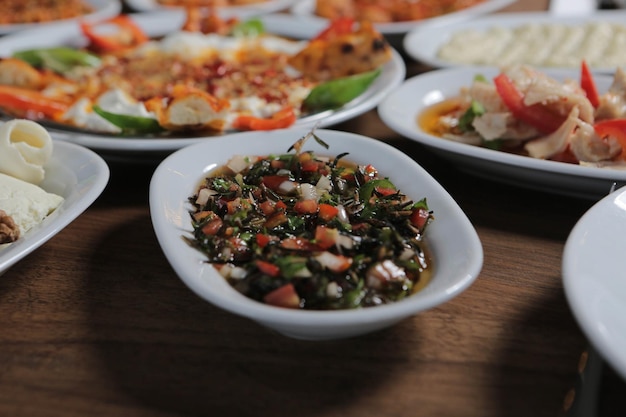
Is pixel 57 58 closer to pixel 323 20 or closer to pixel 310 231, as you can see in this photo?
pixel 323 20

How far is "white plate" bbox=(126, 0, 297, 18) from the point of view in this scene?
4.34 m

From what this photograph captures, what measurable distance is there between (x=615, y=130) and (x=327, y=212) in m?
1.09

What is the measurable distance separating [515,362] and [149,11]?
154 inches

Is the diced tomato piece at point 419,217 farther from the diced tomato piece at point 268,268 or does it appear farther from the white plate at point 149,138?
the white plate at point 149,138

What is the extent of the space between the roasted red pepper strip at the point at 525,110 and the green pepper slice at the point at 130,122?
1265 mm

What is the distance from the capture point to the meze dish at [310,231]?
1426mm

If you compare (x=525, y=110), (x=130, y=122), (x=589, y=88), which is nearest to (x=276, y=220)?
(x=130, y=122)

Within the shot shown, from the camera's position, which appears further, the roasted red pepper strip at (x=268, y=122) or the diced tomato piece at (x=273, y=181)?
the roasted red pepper strip at (x=268, y=122)

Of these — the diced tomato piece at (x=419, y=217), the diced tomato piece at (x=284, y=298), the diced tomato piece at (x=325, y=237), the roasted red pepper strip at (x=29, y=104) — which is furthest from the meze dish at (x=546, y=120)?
the roasted red pepper strip at (x=29, y=104)

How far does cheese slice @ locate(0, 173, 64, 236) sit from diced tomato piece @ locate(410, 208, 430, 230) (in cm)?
104

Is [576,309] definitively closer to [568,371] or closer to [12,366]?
[568,371]

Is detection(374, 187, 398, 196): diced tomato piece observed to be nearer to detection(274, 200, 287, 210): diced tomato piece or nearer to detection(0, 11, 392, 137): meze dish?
detection(274, 200, 287, 210): diced tomato piece

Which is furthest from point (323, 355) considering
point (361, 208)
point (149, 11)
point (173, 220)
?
point (149, 11)

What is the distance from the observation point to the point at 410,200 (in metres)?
1.75
